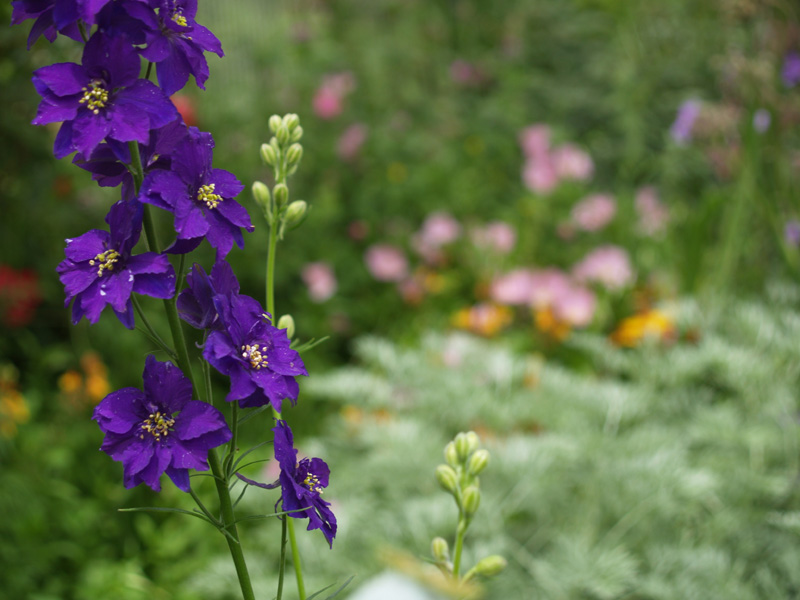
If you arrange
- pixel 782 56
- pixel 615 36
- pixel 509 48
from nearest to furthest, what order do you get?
pixel 782 56
pixel 615 36
pixel 509 48

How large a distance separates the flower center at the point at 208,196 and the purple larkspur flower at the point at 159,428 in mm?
133

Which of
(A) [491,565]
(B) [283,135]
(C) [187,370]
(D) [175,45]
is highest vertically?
(D) [175,45]

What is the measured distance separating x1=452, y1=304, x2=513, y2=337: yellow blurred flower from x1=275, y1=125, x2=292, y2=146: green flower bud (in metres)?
2.03

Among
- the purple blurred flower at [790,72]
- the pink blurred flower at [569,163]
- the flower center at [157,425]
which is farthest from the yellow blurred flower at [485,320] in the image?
the flower center at [157,425]

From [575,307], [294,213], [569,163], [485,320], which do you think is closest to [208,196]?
[294,213]

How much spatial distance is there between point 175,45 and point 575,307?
2.42 metres

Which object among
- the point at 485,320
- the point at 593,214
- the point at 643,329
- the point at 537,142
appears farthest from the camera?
the point at 537,142

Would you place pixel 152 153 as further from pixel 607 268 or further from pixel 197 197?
pixel 607 268

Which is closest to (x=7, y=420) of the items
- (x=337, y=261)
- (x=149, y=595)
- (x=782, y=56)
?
(x=149, y=595)

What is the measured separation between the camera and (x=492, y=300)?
10.0 feet

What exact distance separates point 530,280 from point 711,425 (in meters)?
1.31

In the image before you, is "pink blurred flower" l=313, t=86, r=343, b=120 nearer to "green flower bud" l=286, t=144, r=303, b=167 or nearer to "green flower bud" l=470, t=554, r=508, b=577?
"green flower bud" l=286, t=144, r=303, b=167

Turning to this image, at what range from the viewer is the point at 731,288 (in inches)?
114

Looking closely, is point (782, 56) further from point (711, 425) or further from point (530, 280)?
point (711, 425)
